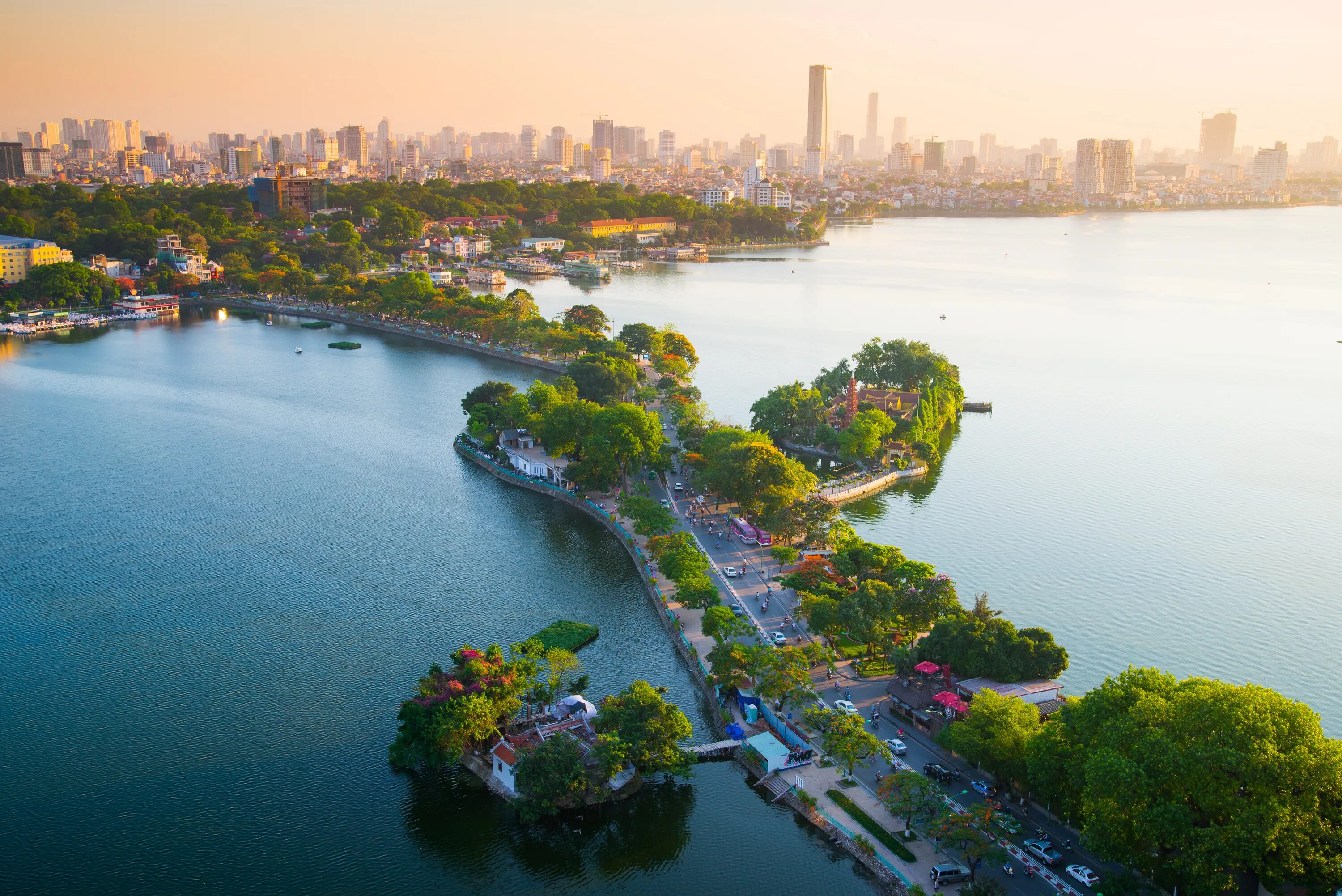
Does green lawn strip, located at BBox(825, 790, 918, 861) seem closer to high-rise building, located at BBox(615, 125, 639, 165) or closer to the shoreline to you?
the shoreline

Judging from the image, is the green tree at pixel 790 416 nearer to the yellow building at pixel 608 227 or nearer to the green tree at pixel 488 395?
the green tree at pixel 488 395

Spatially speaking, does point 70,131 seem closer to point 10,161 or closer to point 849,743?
point 10,161

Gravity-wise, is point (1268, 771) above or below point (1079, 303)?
below

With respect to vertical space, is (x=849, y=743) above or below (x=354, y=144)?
below

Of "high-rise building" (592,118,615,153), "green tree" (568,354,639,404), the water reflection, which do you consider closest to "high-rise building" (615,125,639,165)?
"high-rise building" (592,118,615,153)

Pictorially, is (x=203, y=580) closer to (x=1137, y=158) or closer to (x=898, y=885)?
(x=898, y=885)

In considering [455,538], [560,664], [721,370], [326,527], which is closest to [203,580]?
[326,527]

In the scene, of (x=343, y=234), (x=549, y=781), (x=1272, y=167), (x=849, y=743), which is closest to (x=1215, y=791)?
(x=849, y=743)
